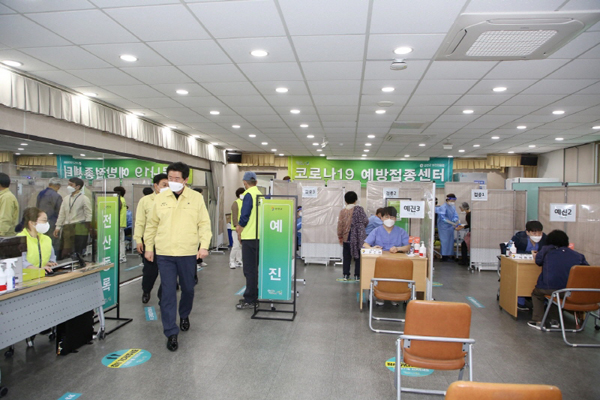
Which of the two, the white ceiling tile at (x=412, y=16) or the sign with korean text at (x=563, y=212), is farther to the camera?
the sign with korean text at (x=563, y=212)

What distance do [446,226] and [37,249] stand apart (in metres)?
8.63

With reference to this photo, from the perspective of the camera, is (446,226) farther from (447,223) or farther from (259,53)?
(259,53)

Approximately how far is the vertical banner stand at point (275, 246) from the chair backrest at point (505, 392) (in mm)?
3224

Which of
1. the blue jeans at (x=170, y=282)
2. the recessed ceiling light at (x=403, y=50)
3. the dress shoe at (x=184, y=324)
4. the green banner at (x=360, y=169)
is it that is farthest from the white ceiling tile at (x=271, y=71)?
the green banner at (x=360, y=169)

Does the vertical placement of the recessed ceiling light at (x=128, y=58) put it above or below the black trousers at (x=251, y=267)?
above

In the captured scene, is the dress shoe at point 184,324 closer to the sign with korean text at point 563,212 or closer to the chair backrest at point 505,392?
the chair backrest at point 505,392

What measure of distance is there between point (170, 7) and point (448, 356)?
11.4 feet

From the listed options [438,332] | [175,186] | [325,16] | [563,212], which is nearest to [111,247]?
[175,186]

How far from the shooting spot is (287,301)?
5125 millimetres

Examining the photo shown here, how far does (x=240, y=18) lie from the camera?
3182mm

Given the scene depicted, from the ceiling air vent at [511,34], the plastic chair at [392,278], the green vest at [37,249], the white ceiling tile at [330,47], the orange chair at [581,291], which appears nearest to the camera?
the ceiling air vent at [511,34]

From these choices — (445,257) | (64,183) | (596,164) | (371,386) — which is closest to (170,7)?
(64,183)

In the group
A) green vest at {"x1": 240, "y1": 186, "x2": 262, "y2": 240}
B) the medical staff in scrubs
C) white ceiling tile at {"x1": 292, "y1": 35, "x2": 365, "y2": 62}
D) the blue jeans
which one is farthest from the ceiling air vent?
the medical staff in scrubs

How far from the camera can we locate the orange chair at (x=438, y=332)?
7.97 feet
